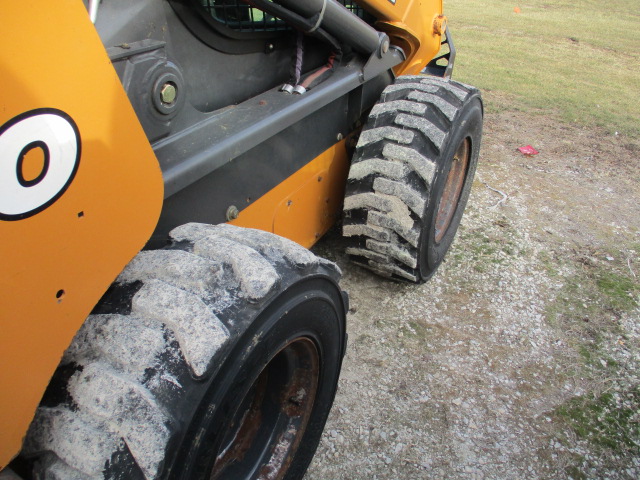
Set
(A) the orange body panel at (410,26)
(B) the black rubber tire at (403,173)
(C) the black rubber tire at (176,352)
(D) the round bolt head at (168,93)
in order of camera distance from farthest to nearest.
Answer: (A) the orange body panel at (410,26), (B) the black rubber tire at (403,173), (D) the round bolt head at (168,93), (C) the black rubber tire at (176,352)

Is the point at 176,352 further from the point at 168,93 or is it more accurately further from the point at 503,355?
the point at 503,355

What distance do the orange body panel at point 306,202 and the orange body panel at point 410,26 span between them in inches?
25.3

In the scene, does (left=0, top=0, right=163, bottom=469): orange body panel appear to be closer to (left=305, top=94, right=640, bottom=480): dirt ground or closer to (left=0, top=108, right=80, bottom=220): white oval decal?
(left=0, top=108, right=80, bottom=220): white oval decal

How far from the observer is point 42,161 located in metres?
0.87

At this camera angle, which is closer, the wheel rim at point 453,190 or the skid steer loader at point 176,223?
the skid steer loader at point 176,223

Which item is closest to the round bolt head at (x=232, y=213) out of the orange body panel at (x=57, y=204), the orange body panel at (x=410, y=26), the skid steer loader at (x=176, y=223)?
the skid steer loader at (x=176, y=223)

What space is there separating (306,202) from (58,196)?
1449 mm

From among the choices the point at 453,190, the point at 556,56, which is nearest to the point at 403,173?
the point at 453,190

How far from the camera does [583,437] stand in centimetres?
208

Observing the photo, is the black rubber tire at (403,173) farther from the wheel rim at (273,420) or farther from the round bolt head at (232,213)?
the wheel rim at (273,420)

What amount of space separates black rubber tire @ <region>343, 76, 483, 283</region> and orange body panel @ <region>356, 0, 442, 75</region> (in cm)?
26

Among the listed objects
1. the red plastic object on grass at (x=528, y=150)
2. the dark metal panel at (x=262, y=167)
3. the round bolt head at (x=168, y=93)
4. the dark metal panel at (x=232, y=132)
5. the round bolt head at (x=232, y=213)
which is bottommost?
the red plastic object on grass at (x=528, y=150)

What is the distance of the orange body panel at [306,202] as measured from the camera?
1.99 m

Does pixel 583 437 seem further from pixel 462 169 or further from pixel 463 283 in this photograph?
pixel 462 169
